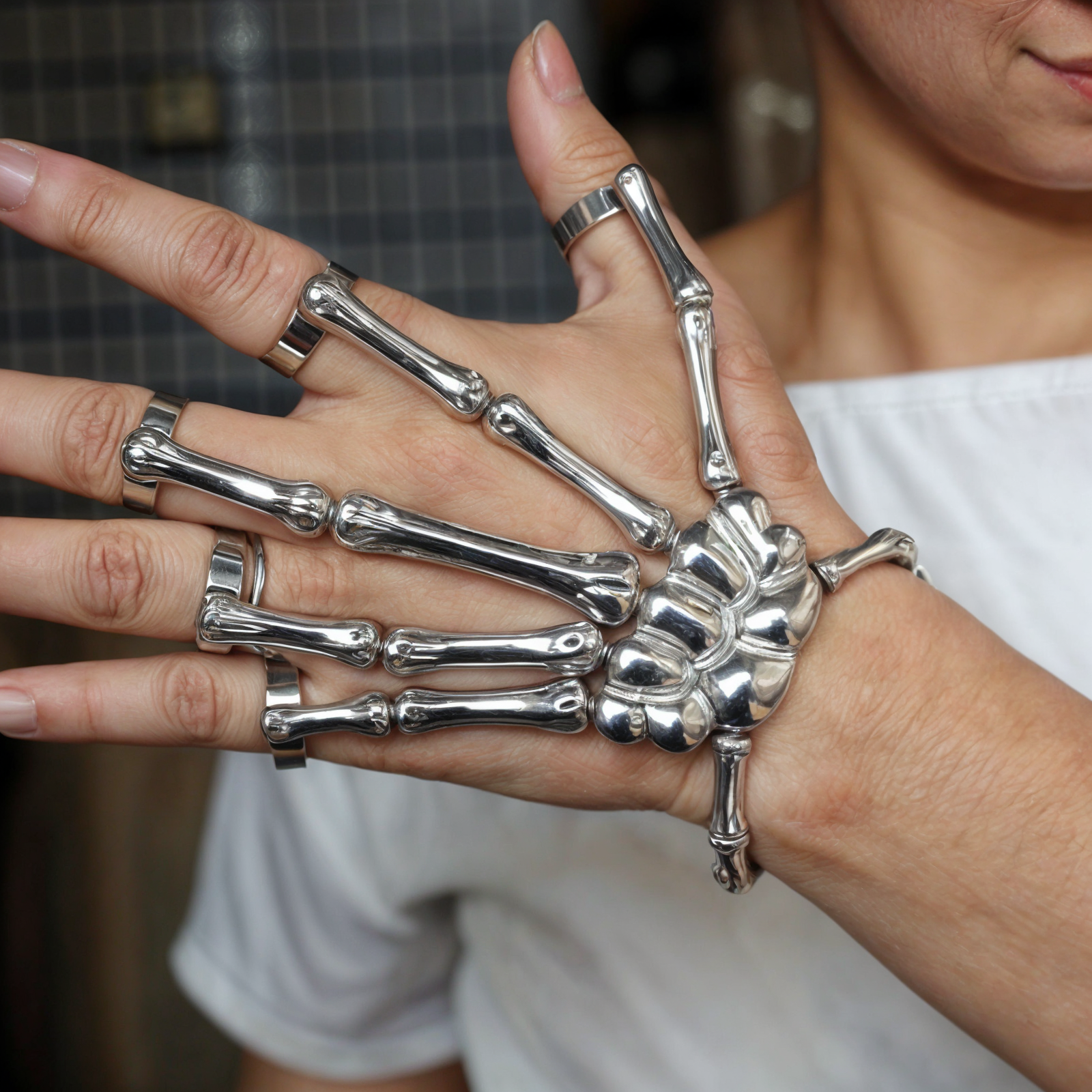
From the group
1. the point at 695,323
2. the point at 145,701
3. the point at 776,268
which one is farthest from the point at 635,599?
the point at 776,268

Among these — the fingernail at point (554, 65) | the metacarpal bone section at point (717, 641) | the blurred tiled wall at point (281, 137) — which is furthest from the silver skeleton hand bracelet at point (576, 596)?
the blurred tiled wall at point (281, 137)

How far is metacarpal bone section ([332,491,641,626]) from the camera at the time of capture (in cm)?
43

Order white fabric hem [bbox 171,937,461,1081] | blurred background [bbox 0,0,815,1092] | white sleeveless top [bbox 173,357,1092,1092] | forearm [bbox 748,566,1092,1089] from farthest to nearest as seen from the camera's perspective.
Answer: blurred background [bbox 0,0,815,1092]
white fabric hem [bbox 171,937,461,1081]
white sleeveless top [bbox 173,357,1092,1092]
forearm [bbox 748,566,1092,1089]

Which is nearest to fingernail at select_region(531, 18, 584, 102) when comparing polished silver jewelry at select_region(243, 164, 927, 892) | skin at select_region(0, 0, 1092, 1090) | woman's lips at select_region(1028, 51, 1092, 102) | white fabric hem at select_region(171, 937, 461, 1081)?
skin at select_region(0, 0, 1092, 1090)

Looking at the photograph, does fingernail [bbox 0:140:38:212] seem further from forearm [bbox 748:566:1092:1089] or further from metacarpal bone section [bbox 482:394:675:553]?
forearm [bbox 748:566:1092:1089]

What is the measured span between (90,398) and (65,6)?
1150mm

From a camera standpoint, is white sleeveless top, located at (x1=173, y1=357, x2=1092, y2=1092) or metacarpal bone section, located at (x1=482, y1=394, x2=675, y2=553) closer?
metacarpal bone section, located at (x1=482, y1=394, x2=675, y2=553)

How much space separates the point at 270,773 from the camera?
817 mm

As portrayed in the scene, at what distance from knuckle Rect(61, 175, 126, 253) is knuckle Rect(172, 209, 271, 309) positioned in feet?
0.09

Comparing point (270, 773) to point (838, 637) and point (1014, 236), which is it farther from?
point (1014, 236)

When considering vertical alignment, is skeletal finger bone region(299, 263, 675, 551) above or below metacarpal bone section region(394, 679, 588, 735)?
above

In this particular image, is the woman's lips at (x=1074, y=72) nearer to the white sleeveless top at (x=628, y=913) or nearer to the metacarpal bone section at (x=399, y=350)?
the white sleeveless top at (x=628, y=913)

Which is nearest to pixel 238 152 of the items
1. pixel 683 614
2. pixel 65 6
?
pixel 65 6

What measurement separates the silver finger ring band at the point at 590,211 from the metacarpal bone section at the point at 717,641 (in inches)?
6.9
